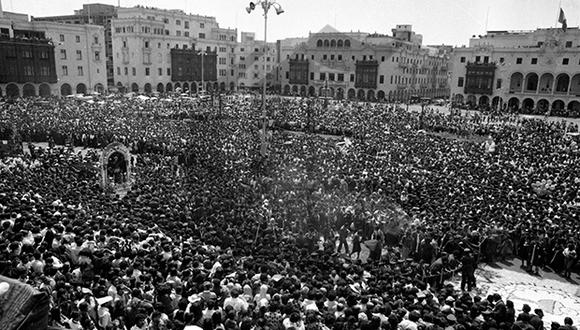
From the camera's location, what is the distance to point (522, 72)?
64.1 meters

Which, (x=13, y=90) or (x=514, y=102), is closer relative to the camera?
(x=13, y=90)

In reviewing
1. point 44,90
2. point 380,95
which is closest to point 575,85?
point 380,95

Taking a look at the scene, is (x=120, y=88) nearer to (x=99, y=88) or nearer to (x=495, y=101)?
(x=99, y=88)

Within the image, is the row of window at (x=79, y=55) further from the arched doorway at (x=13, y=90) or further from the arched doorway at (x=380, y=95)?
the arched doorway at (x=380, y=95)

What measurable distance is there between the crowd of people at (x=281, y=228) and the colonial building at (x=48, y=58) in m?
28.2

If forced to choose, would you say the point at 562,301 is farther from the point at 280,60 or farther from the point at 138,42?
the point at 280,60

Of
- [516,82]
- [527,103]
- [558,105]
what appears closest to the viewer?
[558,105]

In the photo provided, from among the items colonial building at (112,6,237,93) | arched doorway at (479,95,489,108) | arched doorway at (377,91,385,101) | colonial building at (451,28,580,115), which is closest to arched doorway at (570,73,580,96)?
colonial building at (451,28,580,115)

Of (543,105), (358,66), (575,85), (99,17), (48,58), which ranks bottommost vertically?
(543,105)

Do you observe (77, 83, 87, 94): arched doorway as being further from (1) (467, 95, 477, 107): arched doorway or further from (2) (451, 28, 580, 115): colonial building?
(1) (467, 95, 477, 107): arched doorway

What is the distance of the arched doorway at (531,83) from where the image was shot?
6481cm

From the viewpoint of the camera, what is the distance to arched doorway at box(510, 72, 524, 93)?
6594 cm

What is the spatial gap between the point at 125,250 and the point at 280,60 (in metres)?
80.9

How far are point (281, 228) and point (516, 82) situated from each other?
61.1 meters
